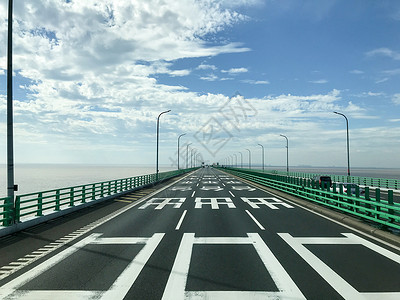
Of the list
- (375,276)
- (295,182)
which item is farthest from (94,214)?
(295,182)

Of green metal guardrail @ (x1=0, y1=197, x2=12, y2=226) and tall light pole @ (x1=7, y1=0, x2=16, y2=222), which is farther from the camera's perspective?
tall light pole @ (x1=7, y1=0, x2=16, y2=222)

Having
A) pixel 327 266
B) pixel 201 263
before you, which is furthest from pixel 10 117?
pixel 327 266

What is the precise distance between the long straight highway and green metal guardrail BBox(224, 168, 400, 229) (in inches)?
42.9

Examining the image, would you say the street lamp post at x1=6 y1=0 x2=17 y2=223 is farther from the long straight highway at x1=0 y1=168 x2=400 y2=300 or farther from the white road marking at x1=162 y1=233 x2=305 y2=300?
the white road marking at x1=162 y1=233 x2=305 y2=300

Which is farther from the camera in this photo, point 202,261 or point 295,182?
point 295,182

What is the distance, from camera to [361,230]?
11445 mm

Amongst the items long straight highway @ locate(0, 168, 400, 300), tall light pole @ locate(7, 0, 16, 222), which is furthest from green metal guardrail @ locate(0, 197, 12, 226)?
long straight highway @ locate(0, 168, 400, 300)

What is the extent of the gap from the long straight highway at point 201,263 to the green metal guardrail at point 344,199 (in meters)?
1.09

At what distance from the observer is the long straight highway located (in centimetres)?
575

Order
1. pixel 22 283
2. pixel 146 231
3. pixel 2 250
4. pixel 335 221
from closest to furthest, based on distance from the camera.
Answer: pixel 22 283 < pixel 2 250 < pixel 146 231 < pixel 335 221

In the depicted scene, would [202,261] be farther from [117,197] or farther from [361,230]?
[117,197]

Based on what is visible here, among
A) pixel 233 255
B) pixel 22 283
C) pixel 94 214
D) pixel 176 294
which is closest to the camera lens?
pixel 176 294

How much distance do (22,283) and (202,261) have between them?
3625 mm

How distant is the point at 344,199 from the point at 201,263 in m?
11.6
